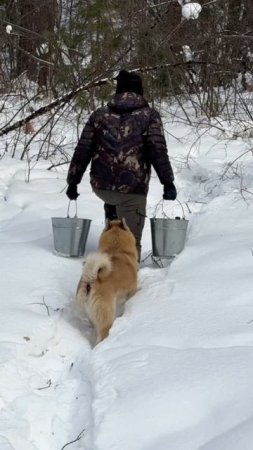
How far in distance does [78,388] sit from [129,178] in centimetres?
193

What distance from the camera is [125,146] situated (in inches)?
178

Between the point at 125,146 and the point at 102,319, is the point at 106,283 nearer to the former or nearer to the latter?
the point at 102,319

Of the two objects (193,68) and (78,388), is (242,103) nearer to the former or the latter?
(193,68)

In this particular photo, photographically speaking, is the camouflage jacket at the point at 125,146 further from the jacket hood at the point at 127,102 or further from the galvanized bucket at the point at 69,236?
the galvanized bucket at the point at 69,236

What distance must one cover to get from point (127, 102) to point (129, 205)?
2.65 ft

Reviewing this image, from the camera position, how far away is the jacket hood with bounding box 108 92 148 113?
4.47 m

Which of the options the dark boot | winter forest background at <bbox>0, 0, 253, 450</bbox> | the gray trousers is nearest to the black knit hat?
the gray trousers

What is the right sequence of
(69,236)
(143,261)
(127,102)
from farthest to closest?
(143,261), (69,236), (127,102)

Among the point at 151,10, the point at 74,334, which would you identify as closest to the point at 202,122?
the point at 151,10

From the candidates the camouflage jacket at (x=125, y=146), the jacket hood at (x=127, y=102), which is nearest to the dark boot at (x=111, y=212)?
the camouflage jacket at (x=125, y=146)

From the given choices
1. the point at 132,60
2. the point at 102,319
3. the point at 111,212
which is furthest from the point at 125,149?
the point at 132,60

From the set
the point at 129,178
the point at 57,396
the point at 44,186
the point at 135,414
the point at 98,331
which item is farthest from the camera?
the point at 44,186

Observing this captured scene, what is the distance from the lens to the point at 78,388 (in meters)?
3.12

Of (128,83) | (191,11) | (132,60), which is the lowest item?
(132,60)
